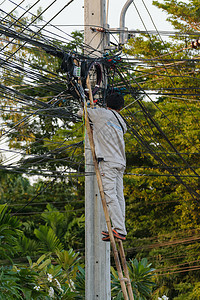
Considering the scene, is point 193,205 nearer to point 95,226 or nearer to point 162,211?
point 162,211

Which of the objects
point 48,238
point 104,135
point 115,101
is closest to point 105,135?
point 104,135

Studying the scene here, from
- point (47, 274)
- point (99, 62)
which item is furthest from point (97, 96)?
point (47, 274)

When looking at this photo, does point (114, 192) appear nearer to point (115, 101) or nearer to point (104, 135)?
point (104, 135)

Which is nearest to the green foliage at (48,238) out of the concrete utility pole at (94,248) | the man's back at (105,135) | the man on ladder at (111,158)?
the concrete utility pole at (94,248)

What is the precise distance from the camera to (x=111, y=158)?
4.24 meters

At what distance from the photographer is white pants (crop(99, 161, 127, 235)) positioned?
162 inches

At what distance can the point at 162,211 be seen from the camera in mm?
14312

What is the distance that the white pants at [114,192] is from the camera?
4.11 m

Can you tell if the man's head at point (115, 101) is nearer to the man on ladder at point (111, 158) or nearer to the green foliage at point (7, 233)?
the man on ladder at point (111, 158)

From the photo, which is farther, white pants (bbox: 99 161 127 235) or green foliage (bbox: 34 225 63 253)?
green foliage (bbox: 34 225 63 253)

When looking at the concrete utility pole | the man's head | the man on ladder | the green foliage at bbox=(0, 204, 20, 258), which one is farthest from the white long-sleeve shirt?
the green foliage at bbox=(0, 204, 20, 258)

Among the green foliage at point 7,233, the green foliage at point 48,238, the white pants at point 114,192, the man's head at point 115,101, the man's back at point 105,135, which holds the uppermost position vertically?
the man's head at point 115,101

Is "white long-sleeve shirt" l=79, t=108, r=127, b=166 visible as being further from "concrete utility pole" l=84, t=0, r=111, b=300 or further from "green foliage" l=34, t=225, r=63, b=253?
"green foliage" l=34, t=225, r=63, b=253

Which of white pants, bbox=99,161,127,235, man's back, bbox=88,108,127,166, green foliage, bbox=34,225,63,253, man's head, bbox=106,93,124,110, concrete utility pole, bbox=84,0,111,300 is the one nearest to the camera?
white pants, bbox=99,161,127,235
